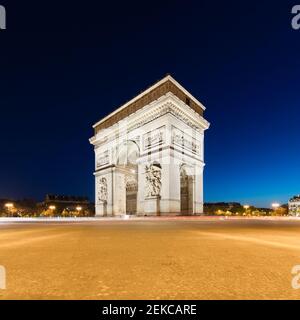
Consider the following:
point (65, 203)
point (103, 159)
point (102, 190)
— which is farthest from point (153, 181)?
point (65, 203)

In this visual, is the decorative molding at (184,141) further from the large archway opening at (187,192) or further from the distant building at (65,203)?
the distant building at (65,203)

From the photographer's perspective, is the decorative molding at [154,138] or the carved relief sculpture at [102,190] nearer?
the decorative molding at [154,138]

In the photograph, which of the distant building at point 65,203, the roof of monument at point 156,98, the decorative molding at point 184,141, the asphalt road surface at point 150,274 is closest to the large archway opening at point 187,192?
the decorative molding at point 184,141

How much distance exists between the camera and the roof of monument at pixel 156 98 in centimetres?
2478

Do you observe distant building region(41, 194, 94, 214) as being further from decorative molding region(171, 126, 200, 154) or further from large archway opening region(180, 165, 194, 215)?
decorative molding region(171, 126, 200, 154)

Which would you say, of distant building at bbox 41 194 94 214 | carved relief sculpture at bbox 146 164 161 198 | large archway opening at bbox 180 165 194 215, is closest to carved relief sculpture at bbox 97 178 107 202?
carved relief sculpture at bbox 146 164 161 198

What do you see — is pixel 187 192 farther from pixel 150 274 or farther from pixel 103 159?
pixel 150 274

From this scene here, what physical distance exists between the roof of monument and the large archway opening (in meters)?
7.88

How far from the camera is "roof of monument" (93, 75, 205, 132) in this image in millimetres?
24781

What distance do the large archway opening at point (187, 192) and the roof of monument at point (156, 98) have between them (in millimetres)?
7882

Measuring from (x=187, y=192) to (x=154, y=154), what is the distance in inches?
248

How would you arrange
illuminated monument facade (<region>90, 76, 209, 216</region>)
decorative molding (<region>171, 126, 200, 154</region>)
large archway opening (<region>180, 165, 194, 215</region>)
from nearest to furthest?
illuminated monument facade (<region>90, 76, 209, 216</region>) < decorative molding (<region>171, 126, 200, 154</region>) < large archway opening (<region>180, 165, 194, 215</region>)
